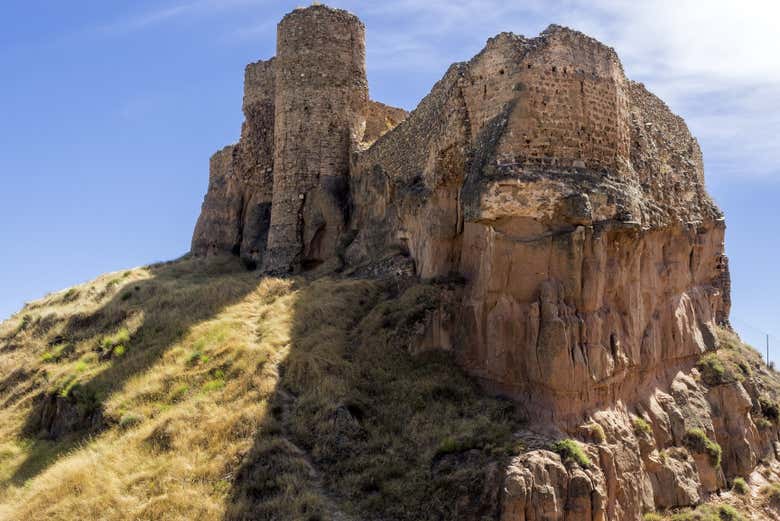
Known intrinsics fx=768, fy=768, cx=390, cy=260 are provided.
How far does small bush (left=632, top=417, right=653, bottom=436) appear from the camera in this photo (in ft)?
50.7

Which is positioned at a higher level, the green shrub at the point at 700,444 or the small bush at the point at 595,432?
the small bush at the point at 595,432

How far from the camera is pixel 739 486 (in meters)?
17.9

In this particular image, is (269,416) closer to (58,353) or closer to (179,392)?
(179,392)

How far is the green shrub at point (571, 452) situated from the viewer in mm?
12766

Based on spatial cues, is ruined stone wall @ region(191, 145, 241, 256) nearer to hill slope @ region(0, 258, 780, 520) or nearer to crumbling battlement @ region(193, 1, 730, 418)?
crumbling battlement @ region(193, 1, 730, 418)

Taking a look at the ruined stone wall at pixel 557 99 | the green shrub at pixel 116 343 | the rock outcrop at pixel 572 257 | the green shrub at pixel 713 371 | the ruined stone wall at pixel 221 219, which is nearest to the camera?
the rock outcrop at pixel 572 257

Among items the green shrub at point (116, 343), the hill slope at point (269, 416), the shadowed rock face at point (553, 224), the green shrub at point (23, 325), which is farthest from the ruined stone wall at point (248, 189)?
the shadowed rock face at point (553, 224)

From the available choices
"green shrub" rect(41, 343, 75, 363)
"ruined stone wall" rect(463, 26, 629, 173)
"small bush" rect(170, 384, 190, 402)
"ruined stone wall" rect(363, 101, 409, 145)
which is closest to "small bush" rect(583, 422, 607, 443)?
"ruined stone wall" rect(463, 26, 629, 173)

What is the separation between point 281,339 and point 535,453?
7066 mm

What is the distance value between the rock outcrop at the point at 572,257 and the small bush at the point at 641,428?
4cm

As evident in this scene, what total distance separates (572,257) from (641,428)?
400 cm

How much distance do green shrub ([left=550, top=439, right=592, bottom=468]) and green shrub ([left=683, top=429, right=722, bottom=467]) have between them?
517cm

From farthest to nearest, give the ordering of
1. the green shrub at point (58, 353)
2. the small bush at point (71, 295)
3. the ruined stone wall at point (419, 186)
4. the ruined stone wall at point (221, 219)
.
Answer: the ruined stone wall at point (221, 219), the small bush at point (71, 295), the green shrub at point (58, 353), the ruined stone wall at point (419, 186)

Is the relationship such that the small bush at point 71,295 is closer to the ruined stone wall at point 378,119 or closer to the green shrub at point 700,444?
the ruined stone wall at point 378,119
